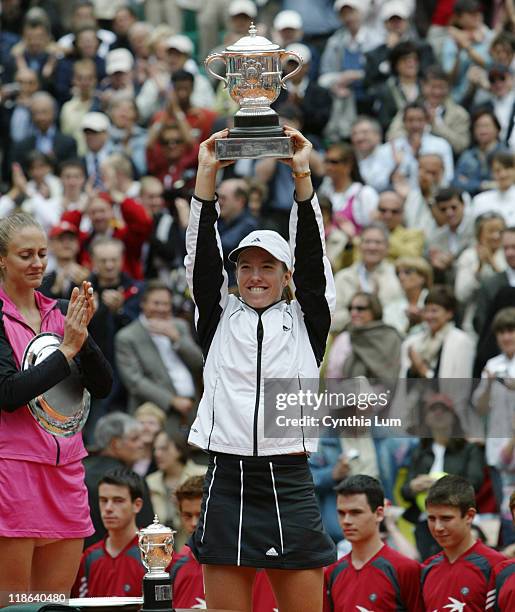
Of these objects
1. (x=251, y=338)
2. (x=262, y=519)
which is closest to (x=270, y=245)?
(x=251, y=338)

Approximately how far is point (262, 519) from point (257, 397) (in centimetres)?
44

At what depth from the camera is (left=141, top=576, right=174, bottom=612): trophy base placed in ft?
18.3

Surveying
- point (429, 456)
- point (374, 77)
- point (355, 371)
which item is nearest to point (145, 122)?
point (374, 77)

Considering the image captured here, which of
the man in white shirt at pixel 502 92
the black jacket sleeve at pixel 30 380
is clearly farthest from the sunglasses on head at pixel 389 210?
the black jacket sleeve at pixel 30 380

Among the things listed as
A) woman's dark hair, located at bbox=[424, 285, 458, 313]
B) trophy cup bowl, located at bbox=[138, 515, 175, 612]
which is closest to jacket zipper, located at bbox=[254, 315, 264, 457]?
trophy cup bowl, located at bbox=[138, 515, 175, 612]

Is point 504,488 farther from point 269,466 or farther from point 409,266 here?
point 269,466

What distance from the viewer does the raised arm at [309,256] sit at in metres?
5.90

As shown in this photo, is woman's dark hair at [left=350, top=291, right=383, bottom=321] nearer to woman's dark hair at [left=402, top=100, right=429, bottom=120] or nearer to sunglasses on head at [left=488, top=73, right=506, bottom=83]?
woman's dark hair at [left=402, top=100, right=429, bottom=120]

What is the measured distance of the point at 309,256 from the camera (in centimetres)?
592

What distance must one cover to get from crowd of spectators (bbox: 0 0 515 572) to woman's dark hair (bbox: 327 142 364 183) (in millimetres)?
33

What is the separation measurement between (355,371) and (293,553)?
4.21 meters

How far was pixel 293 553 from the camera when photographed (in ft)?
18.7

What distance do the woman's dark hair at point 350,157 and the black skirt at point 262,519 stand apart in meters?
6.60

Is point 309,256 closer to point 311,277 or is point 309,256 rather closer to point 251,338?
point 311,277
